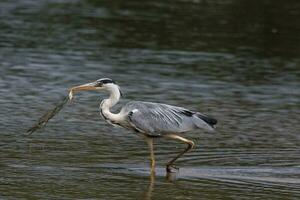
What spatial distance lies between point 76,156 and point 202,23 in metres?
12.6

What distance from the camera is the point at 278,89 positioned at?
60.5 feet

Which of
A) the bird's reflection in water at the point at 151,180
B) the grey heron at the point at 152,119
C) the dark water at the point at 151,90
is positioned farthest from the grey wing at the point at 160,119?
the bird's reflection in water at the point at 151,180

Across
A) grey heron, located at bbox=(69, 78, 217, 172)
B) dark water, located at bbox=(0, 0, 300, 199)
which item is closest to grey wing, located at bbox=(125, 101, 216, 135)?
grey heron, located at bbox=(69, 78, 217, 172)

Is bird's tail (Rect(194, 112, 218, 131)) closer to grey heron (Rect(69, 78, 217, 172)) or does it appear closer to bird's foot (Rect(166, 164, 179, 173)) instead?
grey heron (Rect(69, 78, 217, 172))

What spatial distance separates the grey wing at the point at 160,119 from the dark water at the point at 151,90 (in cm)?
46

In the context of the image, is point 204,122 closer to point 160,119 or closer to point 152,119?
point 160,119

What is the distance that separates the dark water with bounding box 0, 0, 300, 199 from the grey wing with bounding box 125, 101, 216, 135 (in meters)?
0.46

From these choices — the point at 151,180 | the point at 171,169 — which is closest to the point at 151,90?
the point at 171,169

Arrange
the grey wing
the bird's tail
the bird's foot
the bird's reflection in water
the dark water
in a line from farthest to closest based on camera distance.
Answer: the bird's tail → the grey wing → the bird's foot → the dark water → the bird's reflection in water

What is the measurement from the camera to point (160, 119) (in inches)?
493

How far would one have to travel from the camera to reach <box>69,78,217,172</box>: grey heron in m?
12.5

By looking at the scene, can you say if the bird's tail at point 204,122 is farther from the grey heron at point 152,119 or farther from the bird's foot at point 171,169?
the bird's foot at point 171,169

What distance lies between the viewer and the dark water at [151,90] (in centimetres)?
1167

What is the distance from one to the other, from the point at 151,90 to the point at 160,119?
5235mm
